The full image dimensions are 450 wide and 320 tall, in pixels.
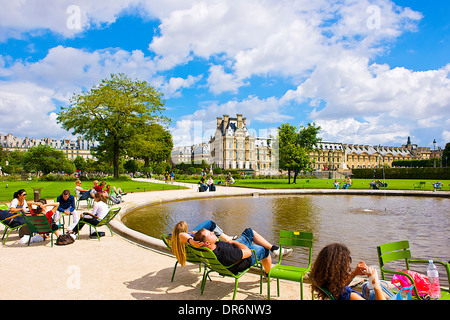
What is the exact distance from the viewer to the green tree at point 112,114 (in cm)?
3769

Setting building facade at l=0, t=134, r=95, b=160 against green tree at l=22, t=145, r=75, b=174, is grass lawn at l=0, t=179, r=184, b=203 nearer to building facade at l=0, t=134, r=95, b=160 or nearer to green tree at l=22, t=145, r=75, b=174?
green tree at l=22, t=145, r=75, b=174

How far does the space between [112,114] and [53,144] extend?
122618mm

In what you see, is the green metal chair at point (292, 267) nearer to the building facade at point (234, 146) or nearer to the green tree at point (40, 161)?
the green tree at point (40, 161)

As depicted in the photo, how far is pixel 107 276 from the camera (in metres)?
5.54

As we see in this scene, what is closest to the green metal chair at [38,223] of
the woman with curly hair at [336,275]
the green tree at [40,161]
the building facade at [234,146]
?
the woman with curly hair at [336,275]

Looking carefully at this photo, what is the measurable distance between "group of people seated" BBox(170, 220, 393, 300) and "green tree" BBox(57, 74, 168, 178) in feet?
116

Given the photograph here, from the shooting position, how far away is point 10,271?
5.73 m

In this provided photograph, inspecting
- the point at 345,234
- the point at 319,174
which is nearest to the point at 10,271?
the point at 345,234

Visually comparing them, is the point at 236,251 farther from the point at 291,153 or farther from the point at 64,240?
the point at 291,153

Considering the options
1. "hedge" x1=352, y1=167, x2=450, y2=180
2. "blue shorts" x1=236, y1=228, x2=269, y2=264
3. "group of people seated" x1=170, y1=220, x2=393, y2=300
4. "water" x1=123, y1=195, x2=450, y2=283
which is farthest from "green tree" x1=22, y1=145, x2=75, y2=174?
"blue shorts" x1=236, y1=228, x2=269, y2=264

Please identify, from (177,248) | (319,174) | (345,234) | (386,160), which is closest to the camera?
(177,248)

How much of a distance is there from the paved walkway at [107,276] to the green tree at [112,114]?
106ft

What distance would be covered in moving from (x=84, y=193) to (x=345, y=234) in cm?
1182
